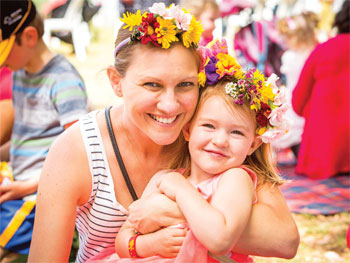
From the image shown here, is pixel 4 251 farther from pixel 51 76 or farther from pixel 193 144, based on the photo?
pixel 193 144

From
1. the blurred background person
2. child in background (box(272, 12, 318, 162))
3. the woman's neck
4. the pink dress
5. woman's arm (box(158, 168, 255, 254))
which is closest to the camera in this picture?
woman's arm (box(158, 168, 255, 254))

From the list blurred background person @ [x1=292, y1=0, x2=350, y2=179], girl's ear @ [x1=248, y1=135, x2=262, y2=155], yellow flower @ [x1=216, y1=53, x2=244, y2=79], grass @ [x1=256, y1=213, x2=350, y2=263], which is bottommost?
grass @ [x1=256, y1=213, x2=350, y2=263]

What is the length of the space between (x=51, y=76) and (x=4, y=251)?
4.26 ft

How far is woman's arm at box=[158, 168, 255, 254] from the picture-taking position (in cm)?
173

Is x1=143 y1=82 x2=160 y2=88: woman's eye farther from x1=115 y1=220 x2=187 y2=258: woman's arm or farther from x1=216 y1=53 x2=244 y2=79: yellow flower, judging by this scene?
x1=115 y1=220 x2=187 y2=258: woman's arm

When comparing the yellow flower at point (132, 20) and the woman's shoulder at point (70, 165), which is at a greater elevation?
the yellow flower at point (132, 20)

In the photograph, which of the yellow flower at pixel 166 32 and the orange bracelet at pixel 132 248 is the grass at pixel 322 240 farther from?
the yellow flower at pixel 166 32

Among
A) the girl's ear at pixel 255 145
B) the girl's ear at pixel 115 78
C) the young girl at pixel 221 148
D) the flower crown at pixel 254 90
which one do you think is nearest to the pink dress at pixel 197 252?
the young girl at pixel 221 148

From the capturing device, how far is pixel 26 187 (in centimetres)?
317

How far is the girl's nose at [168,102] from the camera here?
6.29 feet

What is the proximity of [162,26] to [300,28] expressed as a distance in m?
4.87

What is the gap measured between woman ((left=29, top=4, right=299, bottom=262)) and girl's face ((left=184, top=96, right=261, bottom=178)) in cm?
8

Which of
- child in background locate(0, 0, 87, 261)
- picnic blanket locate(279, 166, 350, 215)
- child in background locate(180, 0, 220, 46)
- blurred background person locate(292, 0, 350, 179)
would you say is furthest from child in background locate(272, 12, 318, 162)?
child in background locate(0, 0, 87, 261)

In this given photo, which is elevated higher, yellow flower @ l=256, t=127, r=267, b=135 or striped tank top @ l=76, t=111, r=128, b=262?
yellow flower @ l=256, t=127, r=267, b=135
